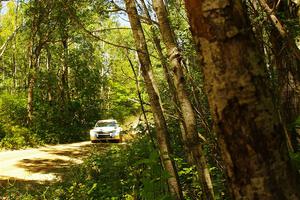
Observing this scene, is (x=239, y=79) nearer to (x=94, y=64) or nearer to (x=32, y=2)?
(x=32, y=2)

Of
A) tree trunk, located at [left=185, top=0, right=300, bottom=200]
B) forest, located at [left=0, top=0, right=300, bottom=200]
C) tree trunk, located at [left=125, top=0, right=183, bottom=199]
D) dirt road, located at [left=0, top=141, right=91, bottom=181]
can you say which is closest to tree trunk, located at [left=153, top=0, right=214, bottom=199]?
forest, located at [left=0, top=0, right=300, bottom=200]

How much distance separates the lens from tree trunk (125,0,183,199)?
407cm

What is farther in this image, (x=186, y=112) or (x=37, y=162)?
(x=37, y=162)

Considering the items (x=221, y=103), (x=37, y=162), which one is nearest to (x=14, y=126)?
(x=37, y=162)

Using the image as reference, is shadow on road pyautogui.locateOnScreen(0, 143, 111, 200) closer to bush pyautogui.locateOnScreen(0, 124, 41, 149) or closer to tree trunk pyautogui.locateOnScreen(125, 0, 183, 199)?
bush pyautogui.locateOnScreen(0, 124, 41, 149)

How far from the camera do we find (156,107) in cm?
432

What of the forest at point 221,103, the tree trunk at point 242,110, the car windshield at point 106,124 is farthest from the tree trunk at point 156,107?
the car windshield at point 106,124

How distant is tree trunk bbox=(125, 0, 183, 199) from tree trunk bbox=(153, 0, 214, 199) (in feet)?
1.47

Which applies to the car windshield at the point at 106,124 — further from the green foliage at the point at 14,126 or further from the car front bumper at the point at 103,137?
the green foliage at the point at 14,126

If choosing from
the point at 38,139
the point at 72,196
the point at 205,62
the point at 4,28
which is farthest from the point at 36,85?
the point at 205,62

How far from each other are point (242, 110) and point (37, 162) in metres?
15.1

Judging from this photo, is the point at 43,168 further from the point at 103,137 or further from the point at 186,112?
the point at 186,112

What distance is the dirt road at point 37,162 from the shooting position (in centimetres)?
1302

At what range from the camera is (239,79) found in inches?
59.9
